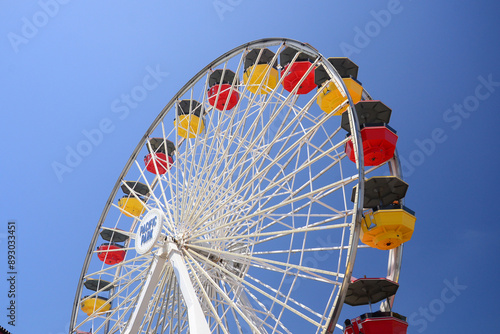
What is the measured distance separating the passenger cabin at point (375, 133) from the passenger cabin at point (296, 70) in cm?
190

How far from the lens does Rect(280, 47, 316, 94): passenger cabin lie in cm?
1152

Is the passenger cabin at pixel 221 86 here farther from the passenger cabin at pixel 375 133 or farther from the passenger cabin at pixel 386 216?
the passenger cabin at pixel 386 216

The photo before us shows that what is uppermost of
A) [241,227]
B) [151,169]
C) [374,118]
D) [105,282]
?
[374,118]

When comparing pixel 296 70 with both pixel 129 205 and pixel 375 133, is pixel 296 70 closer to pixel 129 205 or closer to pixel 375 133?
pixel 375 133

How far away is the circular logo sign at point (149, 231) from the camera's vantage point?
9.23 meters

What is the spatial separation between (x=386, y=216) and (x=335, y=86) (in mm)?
3400

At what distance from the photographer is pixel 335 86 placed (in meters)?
10.5

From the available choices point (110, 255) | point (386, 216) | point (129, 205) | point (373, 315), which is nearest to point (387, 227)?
point (386, 216)

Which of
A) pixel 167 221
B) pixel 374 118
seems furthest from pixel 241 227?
pixel 374 118

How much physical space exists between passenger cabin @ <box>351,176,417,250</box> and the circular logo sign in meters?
4.25

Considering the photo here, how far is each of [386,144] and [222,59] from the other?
511 cm

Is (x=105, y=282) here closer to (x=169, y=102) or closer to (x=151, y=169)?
(x=151, y=169)

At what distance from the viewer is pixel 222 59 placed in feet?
39.9

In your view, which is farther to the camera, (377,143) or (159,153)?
(159,153)
